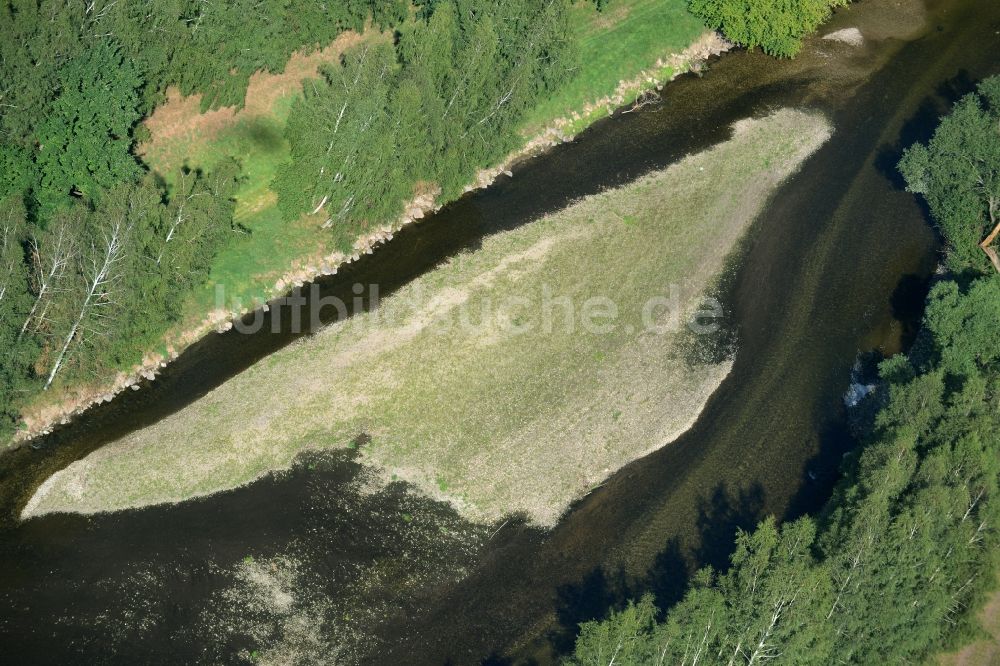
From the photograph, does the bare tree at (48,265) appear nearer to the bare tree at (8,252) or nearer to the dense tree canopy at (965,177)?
the bare tree at (8,252)

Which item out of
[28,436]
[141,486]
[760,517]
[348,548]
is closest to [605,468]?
[760,517]

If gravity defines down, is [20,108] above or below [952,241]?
above

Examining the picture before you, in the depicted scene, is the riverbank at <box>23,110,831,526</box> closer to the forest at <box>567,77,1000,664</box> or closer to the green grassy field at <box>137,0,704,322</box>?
the green grassy field at <box>137,0,704,322</box>

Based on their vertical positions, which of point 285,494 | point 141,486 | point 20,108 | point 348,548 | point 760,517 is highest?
point 20,108

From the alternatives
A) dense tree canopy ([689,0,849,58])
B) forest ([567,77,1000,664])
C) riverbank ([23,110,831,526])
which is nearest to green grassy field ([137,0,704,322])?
riverbank ([23,110,831,526])

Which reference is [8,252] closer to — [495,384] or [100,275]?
[100,275]

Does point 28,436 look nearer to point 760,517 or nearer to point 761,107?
point 760,517

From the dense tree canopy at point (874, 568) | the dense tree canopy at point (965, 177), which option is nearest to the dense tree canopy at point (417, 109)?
the dense tree canopy at point (965, 177)

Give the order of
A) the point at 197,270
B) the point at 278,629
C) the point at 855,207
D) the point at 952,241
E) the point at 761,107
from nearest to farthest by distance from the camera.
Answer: the point at 278,629 < the point at 197,270 < the point at 952,241 < the point at 855,207 < the point at 761,107
